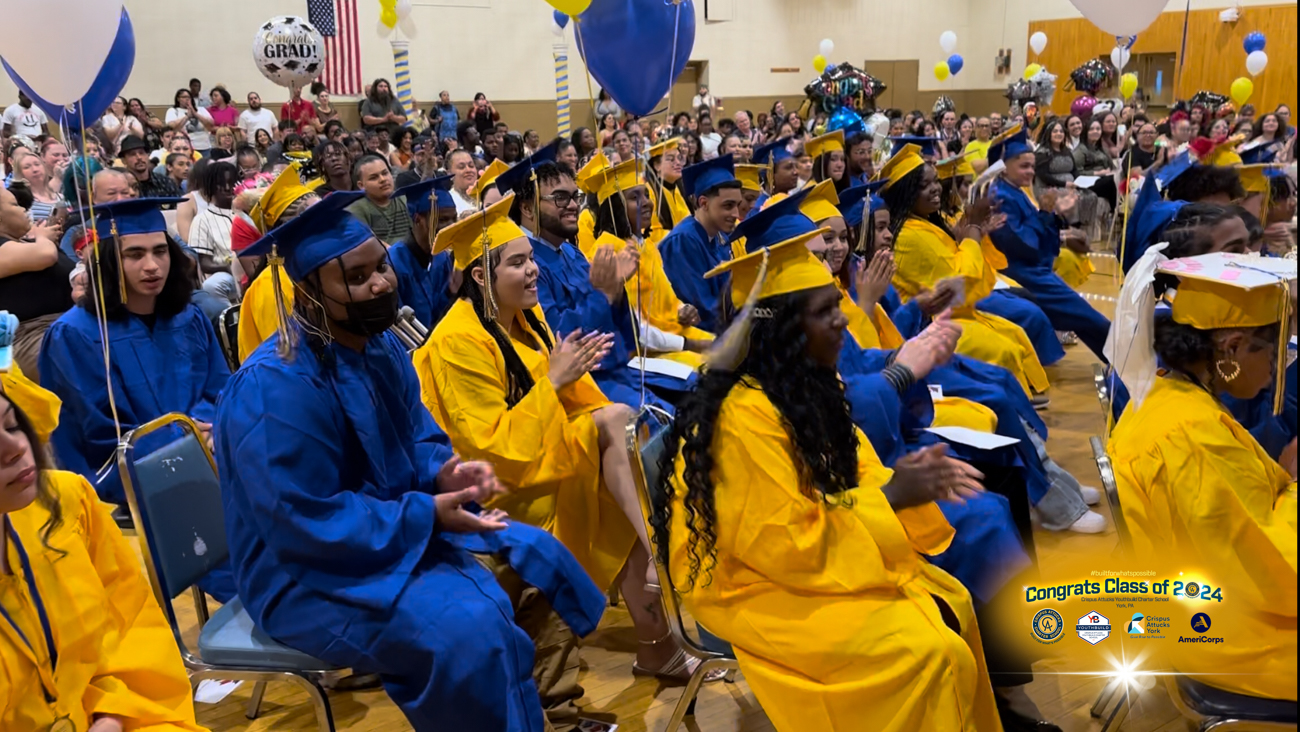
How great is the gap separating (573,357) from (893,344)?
1.72m

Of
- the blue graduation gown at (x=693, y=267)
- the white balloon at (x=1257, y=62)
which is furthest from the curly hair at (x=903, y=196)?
the white balloon at (x=1257, y=62)

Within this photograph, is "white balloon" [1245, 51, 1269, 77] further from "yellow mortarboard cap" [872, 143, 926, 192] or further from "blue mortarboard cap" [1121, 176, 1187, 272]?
"yellow mortarboard cap" [872, 143, 926, 192]

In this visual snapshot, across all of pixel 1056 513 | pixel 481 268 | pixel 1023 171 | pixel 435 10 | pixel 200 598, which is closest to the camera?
pixel 200 598

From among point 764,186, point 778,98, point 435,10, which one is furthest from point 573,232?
point 778,98

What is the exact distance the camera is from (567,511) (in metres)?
3.13

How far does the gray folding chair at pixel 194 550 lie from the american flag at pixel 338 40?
1448cm

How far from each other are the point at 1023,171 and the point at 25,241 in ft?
16.8

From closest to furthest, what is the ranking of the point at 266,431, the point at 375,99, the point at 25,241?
the point at 266,431 < the point at 25,241 < the point at 375,99

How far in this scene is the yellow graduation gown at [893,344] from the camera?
3.48 m

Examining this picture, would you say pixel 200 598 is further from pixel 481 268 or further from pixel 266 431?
pixel 481 268

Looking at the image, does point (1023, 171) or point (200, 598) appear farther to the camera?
point (1023, 171)

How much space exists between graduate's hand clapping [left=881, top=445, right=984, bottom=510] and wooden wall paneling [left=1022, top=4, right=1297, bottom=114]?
1414 centimetres

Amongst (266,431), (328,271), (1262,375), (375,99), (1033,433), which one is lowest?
(1033,433)

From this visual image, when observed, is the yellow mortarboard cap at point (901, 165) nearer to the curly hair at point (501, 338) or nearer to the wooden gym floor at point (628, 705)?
the curly hair at point (501, 338)
